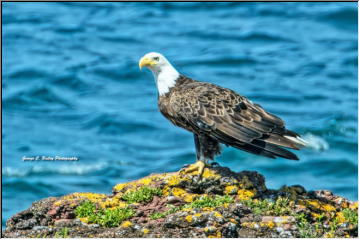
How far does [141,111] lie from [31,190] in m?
5.34

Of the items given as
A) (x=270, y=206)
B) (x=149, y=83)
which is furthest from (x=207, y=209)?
(x=149, y=83)

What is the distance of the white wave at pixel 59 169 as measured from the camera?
24.2m

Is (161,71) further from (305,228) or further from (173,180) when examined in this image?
(305,228)

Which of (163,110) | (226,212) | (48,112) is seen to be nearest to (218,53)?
(48,112)

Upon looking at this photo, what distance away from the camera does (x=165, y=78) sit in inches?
530

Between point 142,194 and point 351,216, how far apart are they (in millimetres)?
2582

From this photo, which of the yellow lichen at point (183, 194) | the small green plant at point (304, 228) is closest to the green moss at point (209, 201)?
the yellow lichen at point (183, 194)

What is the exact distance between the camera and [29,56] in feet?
108

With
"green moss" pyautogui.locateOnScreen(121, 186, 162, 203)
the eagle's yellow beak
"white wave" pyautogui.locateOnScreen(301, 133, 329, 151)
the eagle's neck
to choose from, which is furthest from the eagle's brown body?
"white wave" pyautogui.locateOnScreen(301, 133, 329, 151)

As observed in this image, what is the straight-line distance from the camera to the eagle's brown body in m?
12.4

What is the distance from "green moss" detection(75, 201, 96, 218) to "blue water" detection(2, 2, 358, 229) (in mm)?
9900

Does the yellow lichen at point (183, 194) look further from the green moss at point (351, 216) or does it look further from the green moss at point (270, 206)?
the green moss at point (351, 216)

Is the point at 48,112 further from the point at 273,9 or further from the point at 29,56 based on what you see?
the point at 273,9

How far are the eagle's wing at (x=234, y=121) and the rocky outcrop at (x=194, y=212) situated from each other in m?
0.46
